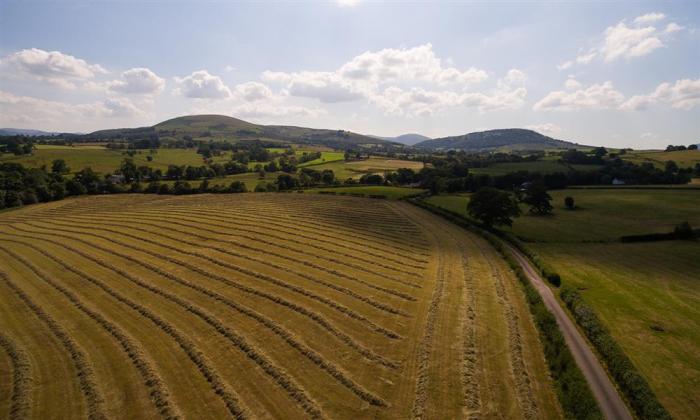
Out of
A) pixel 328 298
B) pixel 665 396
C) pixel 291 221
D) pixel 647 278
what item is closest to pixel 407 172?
pixel 291 221

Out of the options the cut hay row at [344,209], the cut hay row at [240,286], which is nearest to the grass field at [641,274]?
the cut hay row at [240,286]

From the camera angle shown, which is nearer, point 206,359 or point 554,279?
point 206,359

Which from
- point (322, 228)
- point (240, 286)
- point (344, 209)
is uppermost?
point (344, 209)

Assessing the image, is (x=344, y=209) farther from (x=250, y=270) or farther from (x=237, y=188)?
(x=237, y=188)

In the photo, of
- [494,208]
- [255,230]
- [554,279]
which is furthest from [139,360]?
[494,208]

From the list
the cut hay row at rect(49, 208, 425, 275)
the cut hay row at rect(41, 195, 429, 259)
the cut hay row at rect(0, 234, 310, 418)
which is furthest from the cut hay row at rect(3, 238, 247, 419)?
the cut hay row at rect(41, 195, 429, 259)

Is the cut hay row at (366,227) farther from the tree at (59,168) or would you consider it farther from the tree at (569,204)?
the tree at (59,168)

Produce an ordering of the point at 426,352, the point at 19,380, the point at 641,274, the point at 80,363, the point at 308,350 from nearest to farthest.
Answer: the point at 19,380 → the point at 80,363 → the point at 308,350 → the point at 426,352 → the point at 641,274
